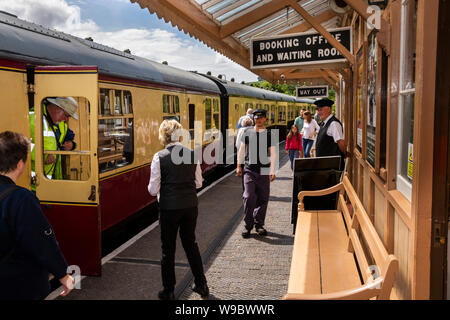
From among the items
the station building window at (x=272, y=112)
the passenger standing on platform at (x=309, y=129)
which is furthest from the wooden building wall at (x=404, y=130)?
the station building window at (x=272, y=112)

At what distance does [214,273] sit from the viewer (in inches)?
183

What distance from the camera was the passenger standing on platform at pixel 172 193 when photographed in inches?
151

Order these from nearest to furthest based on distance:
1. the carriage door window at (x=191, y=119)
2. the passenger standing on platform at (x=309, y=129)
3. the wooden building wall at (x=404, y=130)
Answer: the wooden building wall at (x=404, y=130)
the passenger standing on platform at (x=309, y=129)
the carriage door window at (x=191, y=119)

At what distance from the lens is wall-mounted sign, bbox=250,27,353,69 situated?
221 inches

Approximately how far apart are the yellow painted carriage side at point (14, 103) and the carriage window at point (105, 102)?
1335 millimetres

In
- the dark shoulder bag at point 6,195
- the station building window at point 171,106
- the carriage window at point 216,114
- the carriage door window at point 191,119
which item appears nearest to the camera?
the dark shoulder bag at point 6,195

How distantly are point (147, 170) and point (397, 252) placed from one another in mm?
4919

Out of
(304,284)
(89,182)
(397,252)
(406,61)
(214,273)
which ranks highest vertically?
(406,61)

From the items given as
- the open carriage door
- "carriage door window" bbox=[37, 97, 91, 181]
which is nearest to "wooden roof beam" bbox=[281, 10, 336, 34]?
"carriage door window" bbox=[37, 97, 91, 181]

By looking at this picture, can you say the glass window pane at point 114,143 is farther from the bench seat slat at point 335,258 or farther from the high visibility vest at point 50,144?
the bench seat slat at point 335,258

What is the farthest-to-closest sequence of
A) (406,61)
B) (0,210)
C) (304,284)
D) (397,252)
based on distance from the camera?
(304,284), (397,252), (406,61), (0,210)

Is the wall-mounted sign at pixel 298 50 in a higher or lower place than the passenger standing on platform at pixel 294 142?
higher
